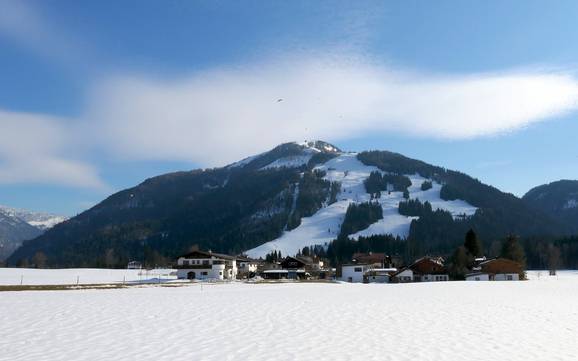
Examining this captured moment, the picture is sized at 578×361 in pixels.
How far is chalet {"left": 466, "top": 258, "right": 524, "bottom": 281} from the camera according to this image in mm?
110750

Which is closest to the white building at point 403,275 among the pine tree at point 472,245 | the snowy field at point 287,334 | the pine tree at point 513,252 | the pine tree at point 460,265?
the pine tree at point 460,265

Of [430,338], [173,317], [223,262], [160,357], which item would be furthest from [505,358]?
[223,262]

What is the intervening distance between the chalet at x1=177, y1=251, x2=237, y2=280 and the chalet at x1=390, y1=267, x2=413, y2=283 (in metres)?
40.8

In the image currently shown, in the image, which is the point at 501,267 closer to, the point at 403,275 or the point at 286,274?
the point at 403,275

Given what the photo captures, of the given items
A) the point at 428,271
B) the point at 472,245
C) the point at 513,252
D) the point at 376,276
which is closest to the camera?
the point at 428,271

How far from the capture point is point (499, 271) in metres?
112

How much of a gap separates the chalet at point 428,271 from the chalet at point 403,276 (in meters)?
1.20

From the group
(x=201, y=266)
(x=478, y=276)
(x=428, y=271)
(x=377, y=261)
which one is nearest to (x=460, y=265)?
(x=428, y=271)

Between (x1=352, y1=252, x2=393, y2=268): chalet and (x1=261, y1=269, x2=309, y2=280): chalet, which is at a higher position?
(x1=352, y1=252, x2=393, y2=268): chalet

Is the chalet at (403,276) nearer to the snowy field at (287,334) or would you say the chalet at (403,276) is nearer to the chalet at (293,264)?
the chalet at (293,264)

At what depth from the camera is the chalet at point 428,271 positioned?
125 m

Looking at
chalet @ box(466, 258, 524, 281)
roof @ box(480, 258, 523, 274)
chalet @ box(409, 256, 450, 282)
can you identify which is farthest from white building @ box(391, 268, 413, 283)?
roof @ box(480, 258, 523, 274)

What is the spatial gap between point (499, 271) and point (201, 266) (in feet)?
225

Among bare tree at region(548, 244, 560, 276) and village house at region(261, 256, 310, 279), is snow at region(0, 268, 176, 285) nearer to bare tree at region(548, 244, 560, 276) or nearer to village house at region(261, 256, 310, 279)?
village house at region(261, 256, 310, 279)
